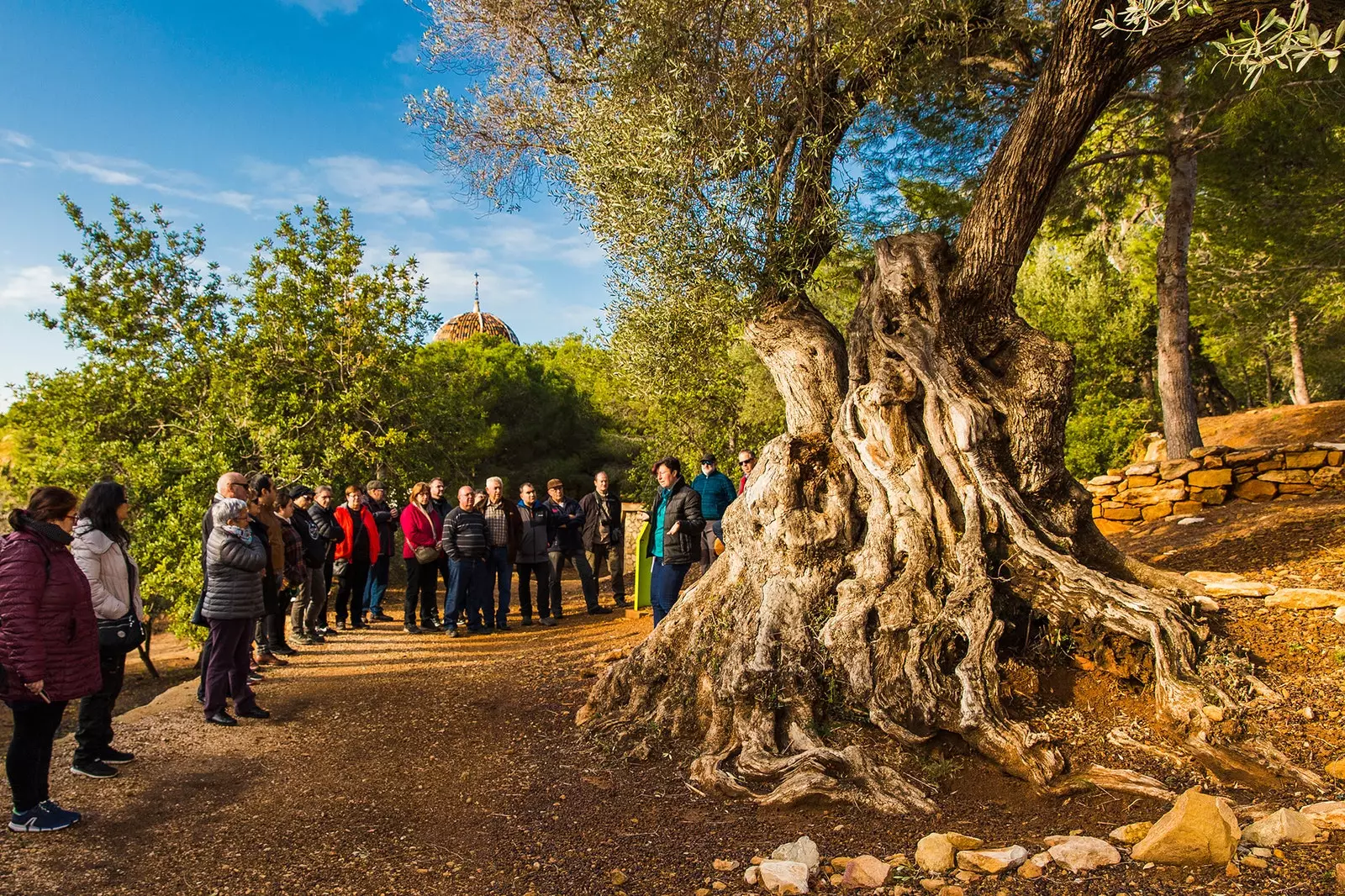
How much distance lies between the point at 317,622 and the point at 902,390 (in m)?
8.20

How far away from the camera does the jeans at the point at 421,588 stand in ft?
37.0

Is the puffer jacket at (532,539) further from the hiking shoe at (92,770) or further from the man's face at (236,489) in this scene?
the hiking shoe at (92,770)

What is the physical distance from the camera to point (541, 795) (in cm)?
511

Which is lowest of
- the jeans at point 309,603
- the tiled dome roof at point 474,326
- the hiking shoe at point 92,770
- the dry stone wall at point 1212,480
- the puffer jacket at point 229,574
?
the hiking shoe at point 92,770

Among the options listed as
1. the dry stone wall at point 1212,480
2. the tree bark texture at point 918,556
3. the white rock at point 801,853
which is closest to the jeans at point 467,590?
the tree bark texture at point 918,556

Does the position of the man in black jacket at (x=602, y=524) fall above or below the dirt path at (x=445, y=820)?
above

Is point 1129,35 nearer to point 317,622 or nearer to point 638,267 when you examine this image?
point 638,267

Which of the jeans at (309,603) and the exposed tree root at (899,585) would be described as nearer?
the exposed tree root at (899,585)

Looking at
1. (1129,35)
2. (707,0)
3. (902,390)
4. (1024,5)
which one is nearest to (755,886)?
(902,390)

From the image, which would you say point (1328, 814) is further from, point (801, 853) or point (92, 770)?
point (92, 770)

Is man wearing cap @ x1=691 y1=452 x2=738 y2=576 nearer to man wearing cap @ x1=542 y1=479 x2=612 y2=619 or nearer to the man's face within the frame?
man wearing cap @ x1=542 y1=479 x2=612 y2=619

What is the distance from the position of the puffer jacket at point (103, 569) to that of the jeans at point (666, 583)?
190 inches

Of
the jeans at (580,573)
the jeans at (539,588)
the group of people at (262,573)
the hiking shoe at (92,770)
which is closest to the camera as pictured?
the group of people at (262,573)

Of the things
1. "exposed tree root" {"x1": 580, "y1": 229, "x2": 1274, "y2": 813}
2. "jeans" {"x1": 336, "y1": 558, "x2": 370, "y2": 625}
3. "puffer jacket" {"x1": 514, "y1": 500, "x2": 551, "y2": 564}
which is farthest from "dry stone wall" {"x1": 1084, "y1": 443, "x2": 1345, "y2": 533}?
"jeans" {"x1": 336, "y1": 558, "x2": 370, "y2": 625}
